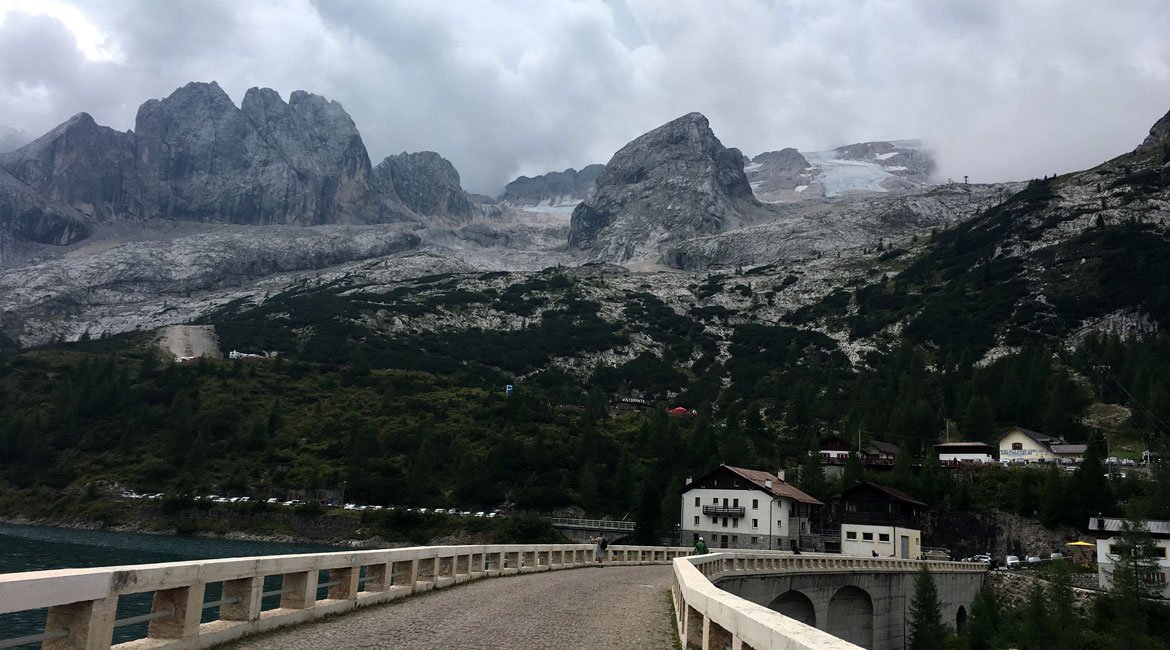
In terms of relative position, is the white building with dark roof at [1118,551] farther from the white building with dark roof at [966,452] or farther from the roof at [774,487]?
the white building with dark roof at [966,452]

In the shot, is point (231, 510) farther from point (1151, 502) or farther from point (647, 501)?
point (1151, 502)

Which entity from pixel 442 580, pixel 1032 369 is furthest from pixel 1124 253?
pixel 442 580

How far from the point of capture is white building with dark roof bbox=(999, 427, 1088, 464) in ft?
342

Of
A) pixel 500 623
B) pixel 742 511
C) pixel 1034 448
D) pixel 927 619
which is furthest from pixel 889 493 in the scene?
pixel 500 623

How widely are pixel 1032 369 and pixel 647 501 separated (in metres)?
91.5

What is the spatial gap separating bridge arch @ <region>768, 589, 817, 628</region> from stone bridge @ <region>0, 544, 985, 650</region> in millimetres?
11234

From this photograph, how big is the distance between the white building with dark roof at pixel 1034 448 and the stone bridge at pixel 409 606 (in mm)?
87290

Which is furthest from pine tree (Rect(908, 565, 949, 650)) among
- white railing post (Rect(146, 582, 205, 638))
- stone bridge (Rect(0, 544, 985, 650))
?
white railing post (Rect(146, 582, 205, 638))

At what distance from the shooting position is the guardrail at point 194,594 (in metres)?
9.16

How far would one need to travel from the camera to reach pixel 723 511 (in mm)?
83375

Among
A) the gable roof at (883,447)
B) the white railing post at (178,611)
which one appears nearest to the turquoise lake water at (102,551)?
the white railing post at (178,611)

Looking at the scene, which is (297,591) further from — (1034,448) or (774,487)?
(1034,448)

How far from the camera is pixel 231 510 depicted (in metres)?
102

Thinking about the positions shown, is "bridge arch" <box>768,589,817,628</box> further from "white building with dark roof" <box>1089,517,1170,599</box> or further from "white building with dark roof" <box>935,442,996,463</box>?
"white building with dark roof" <box>935,442,996,463</box>
